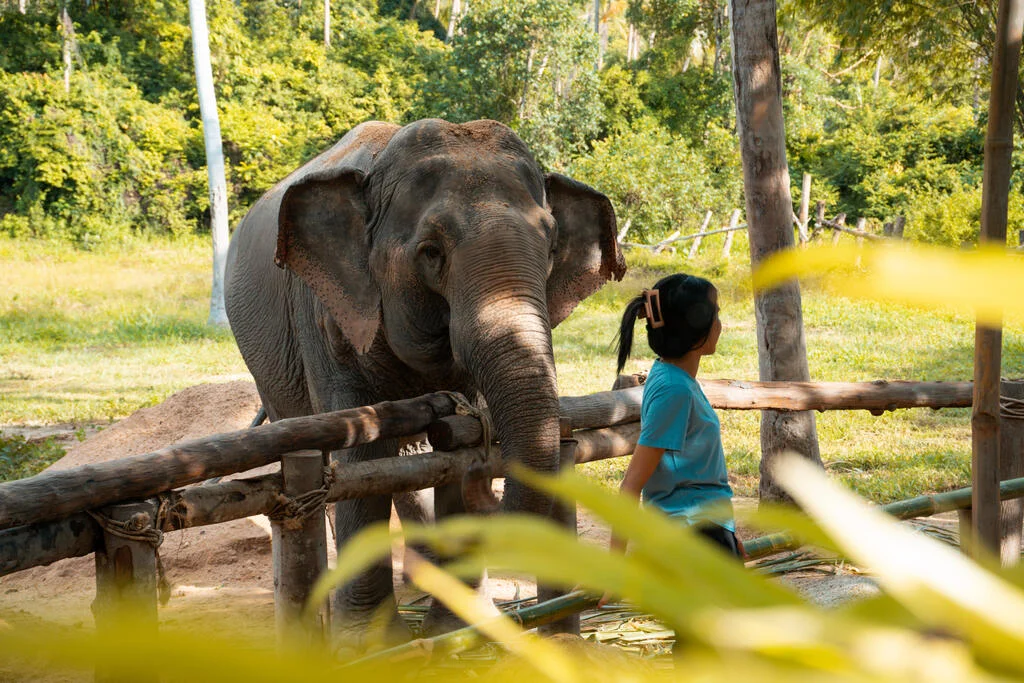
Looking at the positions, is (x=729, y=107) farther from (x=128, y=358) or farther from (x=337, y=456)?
(x=337, y=456)

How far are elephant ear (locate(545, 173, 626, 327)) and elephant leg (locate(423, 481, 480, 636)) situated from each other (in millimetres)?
861

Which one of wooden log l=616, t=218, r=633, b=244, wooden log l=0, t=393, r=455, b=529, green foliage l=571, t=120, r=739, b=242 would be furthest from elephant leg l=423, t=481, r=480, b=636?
green foliage l=571, t=120, r=739, b=242

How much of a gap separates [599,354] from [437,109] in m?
13.6

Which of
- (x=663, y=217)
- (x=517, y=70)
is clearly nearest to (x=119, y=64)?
(x=517, y=70)

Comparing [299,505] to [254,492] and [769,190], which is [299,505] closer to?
[254,492]

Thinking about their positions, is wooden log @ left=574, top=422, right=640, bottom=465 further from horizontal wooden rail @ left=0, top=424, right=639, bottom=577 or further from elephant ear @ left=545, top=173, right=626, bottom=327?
elephant ear @ left=545, top=173, right=626, bottom=327

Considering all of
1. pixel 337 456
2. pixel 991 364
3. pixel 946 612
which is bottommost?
pixel 337 456

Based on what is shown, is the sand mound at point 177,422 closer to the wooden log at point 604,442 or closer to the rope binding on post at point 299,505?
the wooden log at point 604,442

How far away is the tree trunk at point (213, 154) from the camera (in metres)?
15.7

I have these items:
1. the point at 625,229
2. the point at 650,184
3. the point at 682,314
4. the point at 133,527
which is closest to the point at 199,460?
the point at 133,527

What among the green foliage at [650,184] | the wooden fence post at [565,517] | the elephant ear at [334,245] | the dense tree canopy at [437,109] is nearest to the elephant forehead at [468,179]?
the elephant ear at [334,245]

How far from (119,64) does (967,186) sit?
2075 centimetres

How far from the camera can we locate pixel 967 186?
24.1m

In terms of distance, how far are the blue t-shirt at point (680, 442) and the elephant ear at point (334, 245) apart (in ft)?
4.64
